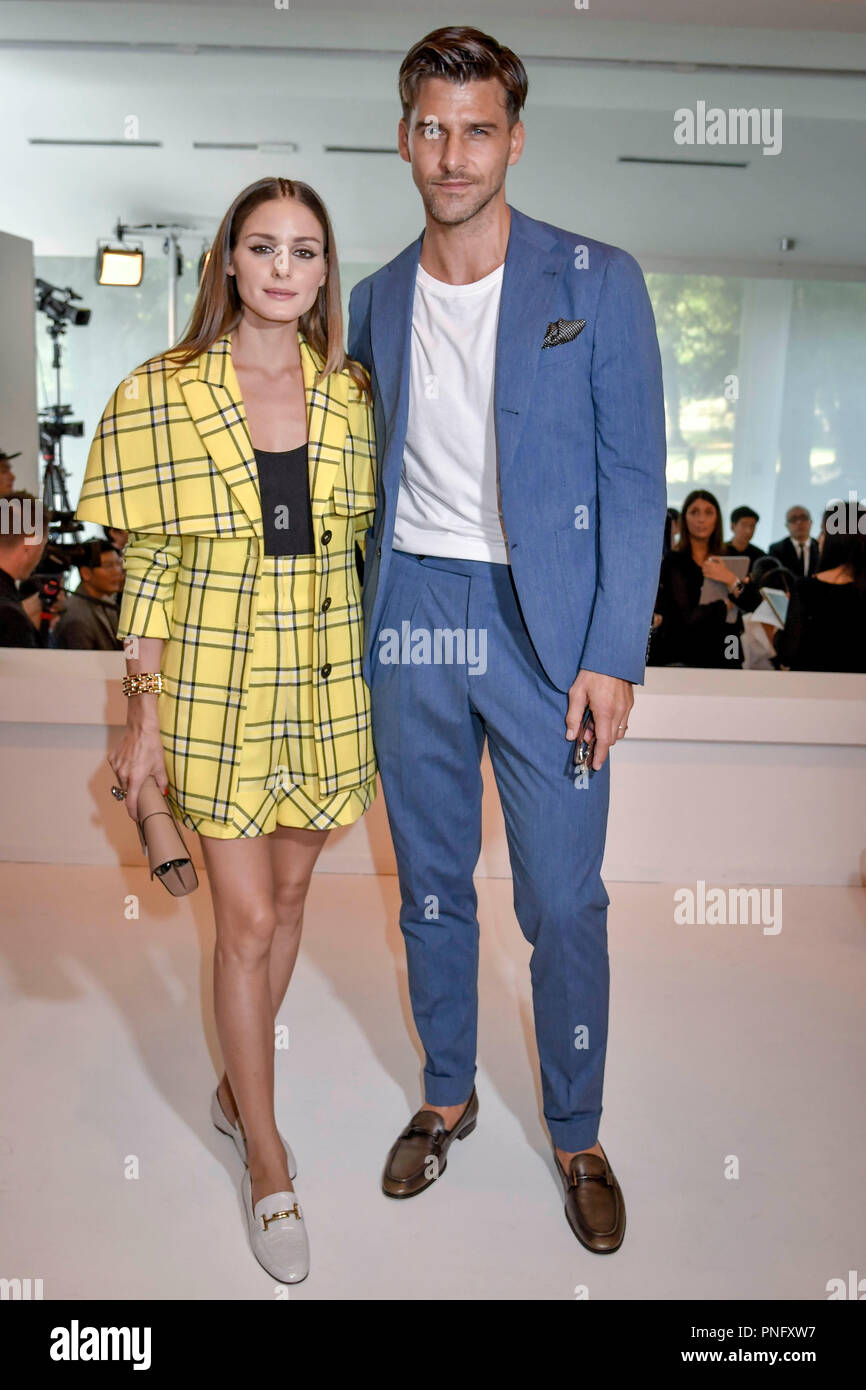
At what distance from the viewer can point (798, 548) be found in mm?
7969

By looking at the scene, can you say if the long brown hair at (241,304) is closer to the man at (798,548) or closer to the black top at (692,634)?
the black top at (692,634)

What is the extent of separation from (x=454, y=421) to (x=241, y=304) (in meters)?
0.35

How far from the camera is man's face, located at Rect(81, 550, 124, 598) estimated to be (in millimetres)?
4797

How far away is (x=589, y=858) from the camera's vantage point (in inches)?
67.6

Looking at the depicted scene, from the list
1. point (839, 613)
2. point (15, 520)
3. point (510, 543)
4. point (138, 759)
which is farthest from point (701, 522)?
point (138, 759)

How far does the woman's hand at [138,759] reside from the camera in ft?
5.40

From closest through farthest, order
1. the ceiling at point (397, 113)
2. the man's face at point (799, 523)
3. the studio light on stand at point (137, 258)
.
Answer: the ceiling at point (397, 113)
the man's face at point (799, 523)
the studio light on stand at point (137, 258)

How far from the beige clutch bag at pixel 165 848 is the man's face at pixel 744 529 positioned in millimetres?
7213

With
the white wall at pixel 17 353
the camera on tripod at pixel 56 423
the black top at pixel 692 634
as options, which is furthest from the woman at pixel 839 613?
the camera on tripod at pixel 56 423

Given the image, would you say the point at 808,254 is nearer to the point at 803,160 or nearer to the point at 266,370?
the point at 803,160

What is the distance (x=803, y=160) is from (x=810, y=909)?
5.84 meters

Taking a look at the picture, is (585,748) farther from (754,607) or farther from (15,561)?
(754,607)

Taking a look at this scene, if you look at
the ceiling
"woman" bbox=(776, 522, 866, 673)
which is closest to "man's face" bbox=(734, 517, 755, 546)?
the ceiling
